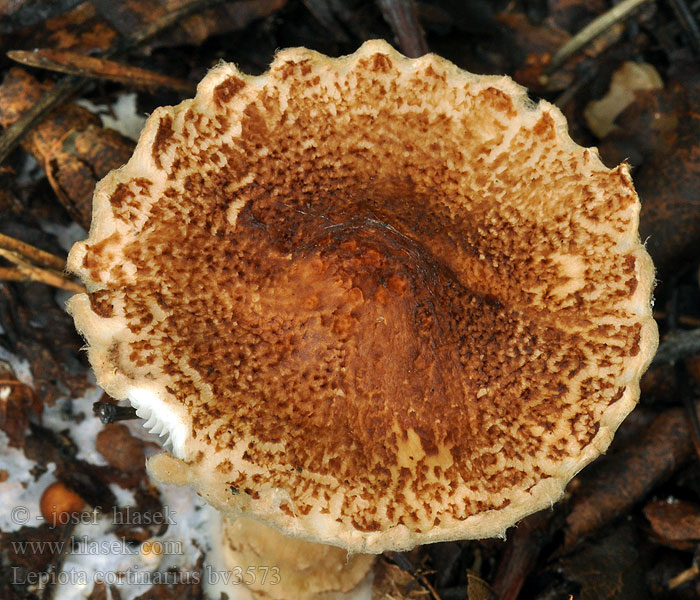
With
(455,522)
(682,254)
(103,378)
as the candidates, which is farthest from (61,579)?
(682,254)

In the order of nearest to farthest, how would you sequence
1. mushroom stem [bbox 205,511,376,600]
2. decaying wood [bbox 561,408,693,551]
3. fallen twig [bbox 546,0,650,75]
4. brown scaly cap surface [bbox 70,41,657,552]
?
brown scaly cap surface [bbox 70,41,657,552] → mushroom stem [bbox 205,511,376,600] → decaying wood [bbox 561,408,693,551] → fallen twig [bbox 546,0,650,75]

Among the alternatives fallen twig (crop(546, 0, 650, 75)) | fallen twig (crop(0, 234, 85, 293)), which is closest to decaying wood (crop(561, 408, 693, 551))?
fallen twig (crop(546, 0, 650, 75))

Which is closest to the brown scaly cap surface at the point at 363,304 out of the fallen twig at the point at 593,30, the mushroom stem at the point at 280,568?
the mushroom stem at the point at 280,568

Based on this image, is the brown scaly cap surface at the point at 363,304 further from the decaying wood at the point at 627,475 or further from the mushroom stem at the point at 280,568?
the decaying wood at the point at 627,475

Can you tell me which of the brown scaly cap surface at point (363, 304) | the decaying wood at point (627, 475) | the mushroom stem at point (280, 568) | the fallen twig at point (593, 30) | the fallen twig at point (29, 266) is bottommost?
the mushroom stem at point (280, 568)

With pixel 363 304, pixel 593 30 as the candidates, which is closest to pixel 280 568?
pixel 363 304

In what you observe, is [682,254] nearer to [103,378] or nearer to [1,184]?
[103,378]

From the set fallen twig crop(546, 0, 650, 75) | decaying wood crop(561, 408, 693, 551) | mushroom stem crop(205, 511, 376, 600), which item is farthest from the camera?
fallen twig crop(546, 0, 650, 75)

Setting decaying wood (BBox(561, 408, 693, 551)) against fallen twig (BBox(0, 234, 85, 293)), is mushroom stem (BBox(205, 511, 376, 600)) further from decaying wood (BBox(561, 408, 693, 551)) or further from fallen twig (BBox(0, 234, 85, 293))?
fallen twig (BBox(0, 234, 85, 293))

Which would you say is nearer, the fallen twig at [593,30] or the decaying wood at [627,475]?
the decaying wood at [627,475]
